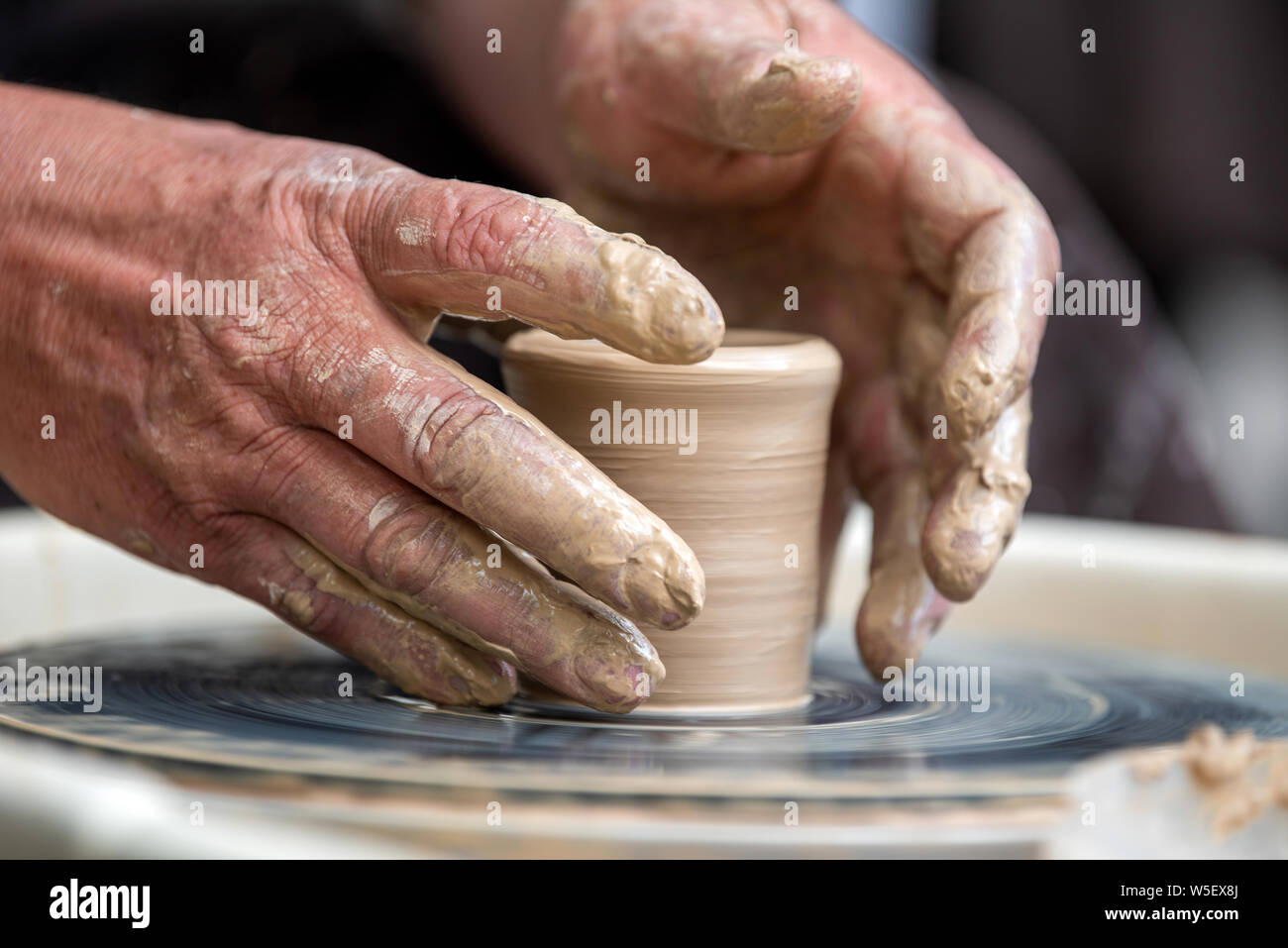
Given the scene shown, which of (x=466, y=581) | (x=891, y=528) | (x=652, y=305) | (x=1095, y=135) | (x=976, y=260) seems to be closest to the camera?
(x=652, y=305)

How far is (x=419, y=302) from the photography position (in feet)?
3.75

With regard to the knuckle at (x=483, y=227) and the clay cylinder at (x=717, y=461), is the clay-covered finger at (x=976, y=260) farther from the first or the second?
the knuckle at (x=483, y=227)

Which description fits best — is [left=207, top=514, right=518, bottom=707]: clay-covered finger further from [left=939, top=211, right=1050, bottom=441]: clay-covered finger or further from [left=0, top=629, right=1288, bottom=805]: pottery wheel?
[left=939, top=211, right=1050, bottom=441]: clay-covered finger

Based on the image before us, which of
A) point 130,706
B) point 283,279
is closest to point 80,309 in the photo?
point 283,279

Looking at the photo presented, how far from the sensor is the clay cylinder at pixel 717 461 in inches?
46.2

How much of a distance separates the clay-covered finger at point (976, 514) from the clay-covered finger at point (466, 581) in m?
0.28

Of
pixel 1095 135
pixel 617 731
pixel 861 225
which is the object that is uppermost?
pixel 1095 135

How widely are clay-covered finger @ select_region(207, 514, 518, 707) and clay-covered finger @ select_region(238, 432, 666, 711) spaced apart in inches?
1.2

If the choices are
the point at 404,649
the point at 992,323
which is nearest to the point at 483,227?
the point at 404,649

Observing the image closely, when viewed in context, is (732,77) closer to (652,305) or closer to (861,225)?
(861,225)

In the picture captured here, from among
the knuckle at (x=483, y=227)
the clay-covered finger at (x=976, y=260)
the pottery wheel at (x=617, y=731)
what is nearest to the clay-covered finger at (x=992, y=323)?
the clay-covered finger at (x=976, y=260)

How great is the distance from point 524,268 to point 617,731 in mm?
368

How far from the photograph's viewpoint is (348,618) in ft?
3.86

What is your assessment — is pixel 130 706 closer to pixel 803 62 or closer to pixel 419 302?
pixel 419 302
